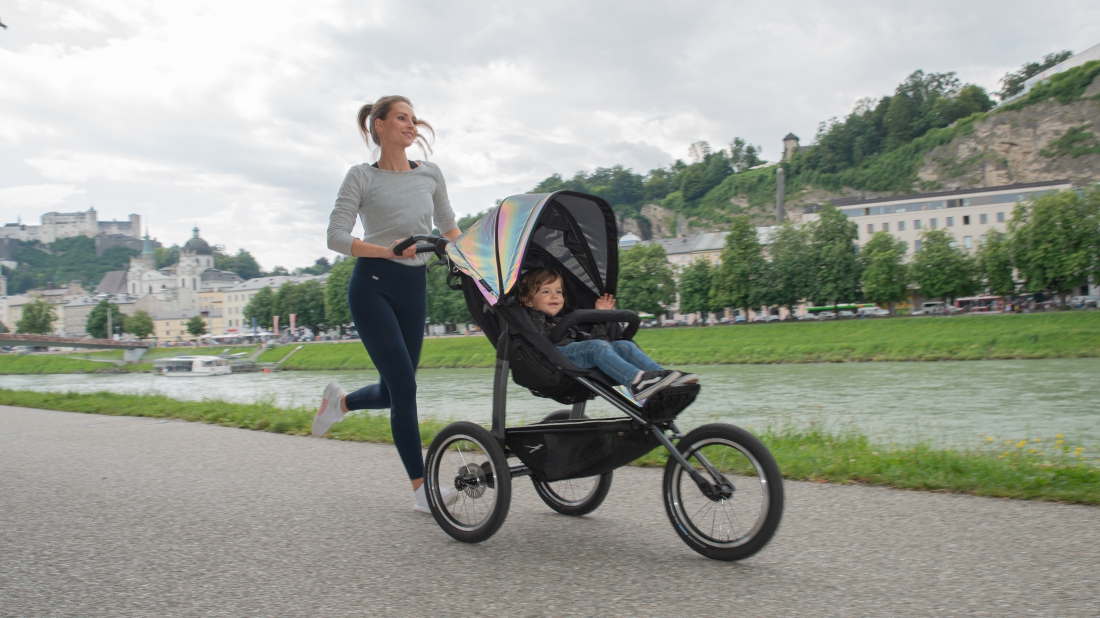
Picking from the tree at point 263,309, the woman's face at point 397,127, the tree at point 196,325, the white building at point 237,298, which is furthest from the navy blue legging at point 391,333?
the white building at point 237,298

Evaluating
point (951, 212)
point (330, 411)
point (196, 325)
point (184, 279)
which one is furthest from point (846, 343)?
point (184, 279)

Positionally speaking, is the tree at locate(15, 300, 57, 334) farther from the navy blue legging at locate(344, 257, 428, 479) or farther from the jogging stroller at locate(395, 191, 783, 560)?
the jogging stroller at locate(395, 191, 783, 560)

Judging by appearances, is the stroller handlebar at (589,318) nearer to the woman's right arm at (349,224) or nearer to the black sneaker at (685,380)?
the black sneaker at (685,380)

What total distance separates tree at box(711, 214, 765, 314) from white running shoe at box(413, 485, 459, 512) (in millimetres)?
60137

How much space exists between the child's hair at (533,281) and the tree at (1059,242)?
185 ft

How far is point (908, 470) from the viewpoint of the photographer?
443 centimetres

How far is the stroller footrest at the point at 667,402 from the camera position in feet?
9.64

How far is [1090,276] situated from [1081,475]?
188 ft

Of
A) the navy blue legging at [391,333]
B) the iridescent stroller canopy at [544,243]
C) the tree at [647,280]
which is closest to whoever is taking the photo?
the iridescent stroller canopy at [544,243]

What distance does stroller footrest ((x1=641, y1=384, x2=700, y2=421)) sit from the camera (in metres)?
2.94

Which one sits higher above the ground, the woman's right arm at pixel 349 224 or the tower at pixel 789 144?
the tower at pixel 789 144

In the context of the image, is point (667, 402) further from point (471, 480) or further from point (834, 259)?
point (834, 259)

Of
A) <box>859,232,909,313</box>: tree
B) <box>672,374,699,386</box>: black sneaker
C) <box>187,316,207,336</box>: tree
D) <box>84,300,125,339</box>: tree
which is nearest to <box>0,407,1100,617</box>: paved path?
<box>672,374,699,386</box>: black sneaker

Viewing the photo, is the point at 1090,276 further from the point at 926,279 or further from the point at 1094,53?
the point at 1094,53
